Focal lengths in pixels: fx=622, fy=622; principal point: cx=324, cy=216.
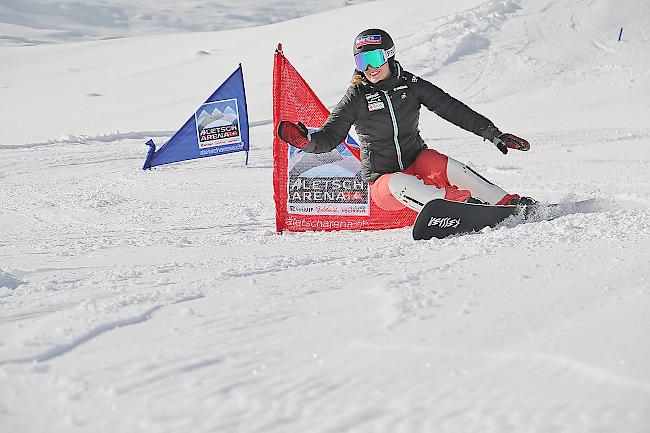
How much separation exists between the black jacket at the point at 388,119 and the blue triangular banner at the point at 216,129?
448 centimetres

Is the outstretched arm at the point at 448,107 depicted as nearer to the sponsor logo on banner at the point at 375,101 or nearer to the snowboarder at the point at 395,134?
the snowboarder at the point at 395,134

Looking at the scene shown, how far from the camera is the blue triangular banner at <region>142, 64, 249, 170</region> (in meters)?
8.45

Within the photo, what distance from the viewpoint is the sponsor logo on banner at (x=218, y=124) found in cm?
861

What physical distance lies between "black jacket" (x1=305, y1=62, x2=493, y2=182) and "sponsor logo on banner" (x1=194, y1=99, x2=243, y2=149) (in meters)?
4.68

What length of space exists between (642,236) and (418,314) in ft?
4.40

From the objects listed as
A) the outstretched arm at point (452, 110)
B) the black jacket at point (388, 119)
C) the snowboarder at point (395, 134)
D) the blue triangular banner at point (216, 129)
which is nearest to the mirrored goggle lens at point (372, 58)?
the snowboarder at point (395, 134)

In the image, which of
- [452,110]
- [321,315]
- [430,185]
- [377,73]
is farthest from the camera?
[452,110]

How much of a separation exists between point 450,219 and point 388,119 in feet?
2.90

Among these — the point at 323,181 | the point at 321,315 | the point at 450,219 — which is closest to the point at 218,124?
the point at 323,181

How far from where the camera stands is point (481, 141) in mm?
8188

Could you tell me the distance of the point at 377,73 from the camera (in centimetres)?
399

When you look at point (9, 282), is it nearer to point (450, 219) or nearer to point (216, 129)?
point (450, 219)

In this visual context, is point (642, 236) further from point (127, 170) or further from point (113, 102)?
point (113, 102)

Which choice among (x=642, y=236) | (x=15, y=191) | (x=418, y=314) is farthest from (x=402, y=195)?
(x=15, y=191)
